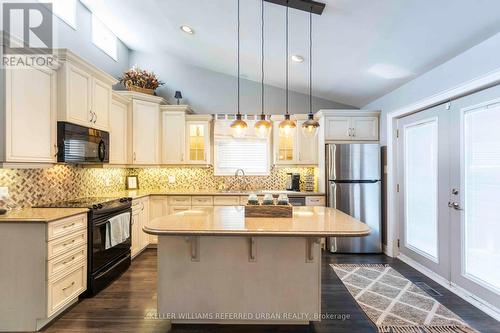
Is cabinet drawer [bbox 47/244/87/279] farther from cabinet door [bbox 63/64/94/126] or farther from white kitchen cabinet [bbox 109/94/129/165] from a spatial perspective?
white kitchen cabinet [bbox 109/94/129/165]

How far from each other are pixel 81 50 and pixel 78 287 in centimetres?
319

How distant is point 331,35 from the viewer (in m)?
2.92

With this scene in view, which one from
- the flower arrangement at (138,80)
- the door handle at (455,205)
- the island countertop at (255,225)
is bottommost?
the island countertop at (255,225)

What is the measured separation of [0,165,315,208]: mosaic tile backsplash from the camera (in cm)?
266

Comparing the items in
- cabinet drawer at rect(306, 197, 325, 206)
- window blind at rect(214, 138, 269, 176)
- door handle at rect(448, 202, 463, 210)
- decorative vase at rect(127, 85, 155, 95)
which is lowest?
cabinet drawer at rect(306, 197, 325, 206)

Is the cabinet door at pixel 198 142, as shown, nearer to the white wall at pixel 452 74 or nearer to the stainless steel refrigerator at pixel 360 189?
the stainless steel refrigerator at pixel 360 189

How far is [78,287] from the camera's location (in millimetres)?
2623

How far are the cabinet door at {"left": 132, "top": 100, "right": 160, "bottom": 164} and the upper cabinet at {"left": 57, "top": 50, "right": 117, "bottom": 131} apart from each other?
75 centimetres

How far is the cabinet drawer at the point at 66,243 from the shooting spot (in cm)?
225

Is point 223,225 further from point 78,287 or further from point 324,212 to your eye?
point 78,287

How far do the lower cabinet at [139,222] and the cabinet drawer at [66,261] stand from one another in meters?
1.12

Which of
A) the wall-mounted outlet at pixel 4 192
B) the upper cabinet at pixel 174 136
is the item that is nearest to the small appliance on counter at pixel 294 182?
the upper cabinet at pixel 174 136

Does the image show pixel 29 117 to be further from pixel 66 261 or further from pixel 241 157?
pixel 241 157

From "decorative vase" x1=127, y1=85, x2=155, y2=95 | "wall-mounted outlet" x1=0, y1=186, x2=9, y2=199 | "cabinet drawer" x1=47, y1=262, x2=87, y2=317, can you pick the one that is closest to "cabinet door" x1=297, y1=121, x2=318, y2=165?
"decorative vase" x1=127, y1=85, x2=155, y2=95
